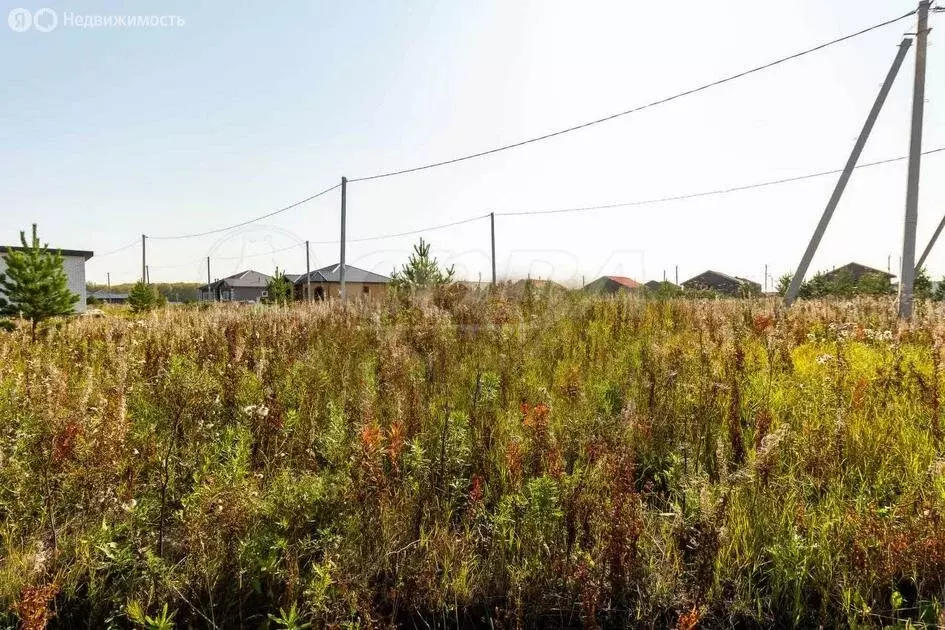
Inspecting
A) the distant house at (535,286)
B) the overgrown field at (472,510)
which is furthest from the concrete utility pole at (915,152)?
the overgrown field at (472,510)

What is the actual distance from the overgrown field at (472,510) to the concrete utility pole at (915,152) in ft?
21.3

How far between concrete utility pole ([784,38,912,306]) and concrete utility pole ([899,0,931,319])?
0.51 meters

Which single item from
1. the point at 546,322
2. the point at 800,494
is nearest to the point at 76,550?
the point at 800,494

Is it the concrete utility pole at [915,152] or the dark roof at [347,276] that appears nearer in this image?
the concrete utility pole at [915,152]

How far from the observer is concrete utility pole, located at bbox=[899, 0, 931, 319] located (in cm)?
836

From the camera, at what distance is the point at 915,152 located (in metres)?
8.52

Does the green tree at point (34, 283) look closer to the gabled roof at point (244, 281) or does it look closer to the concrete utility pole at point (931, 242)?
the concrete utility pole at point (931, 242)

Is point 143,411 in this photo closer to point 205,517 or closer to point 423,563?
point 205,517

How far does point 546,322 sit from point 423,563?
4950 mm

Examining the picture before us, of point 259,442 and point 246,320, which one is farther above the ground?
point 246,320

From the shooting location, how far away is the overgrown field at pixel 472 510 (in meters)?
2.02

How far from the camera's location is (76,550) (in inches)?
85.5

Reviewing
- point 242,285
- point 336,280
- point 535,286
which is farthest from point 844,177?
point 242,285

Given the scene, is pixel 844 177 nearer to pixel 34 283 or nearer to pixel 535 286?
pixel 535 286
